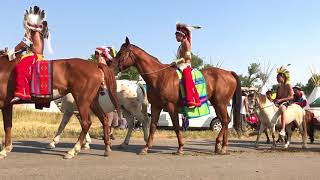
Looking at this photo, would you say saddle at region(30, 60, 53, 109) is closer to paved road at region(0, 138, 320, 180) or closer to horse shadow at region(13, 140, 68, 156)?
paved road at region(0, 138, 320, 180)

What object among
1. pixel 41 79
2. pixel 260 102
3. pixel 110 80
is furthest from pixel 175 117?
pixel 260 102

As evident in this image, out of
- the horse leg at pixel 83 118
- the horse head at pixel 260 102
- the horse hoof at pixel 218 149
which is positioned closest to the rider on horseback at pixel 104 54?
the horse leg at pixel 83 118

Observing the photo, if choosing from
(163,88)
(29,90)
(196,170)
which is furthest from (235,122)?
(29,90)

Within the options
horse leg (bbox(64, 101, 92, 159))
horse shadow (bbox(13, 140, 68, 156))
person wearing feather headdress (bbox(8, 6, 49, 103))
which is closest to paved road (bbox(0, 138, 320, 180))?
horse shadow (bbox(13, 140, 68, 156))

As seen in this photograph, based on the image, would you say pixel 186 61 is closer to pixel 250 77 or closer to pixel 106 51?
pixel 106 51

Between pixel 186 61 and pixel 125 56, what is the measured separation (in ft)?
4.68

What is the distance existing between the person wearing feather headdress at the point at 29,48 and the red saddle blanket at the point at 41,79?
10 cm

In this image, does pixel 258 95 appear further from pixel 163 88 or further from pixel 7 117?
pixel 7 117

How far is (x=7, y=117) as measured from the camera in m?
10.3

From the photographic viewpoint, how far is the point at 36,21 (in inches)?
412

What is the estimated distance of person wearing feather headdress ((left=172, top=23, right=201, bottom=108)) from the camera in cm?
1101

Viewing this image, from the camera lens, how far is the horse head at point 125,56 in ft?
36.3

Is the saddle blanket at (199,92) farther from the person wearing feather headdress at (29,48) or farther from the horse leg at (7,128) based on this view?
the horse leg at (7,128)

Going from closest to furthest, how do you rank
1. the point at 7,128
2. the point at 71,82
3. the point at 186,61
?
the point at 71,82
the point at 7,128
the point at 186,61
